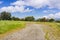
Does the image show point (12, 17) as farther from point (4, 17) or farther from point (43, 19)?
point (43, 19)

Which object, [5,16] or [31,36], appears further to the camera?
[5,16]

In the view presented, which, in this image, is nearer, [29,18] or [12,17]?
[12,17]

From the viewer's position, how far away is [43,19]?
392 ft

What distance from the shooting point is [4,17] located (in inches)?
4306

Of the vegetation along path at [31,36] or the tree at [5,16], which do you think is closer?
the vegetation along path at [31,36]

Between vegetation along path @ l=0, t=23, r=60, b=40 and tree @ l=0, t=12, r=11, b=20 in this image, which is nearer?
vegetation along path @ l=0, t=23, r=60, b=40

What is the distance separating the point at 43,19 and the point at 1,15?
29.5m

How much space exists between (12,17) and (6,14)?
4607mm

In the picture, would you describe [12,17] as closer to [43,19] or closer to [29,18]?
[29,18]

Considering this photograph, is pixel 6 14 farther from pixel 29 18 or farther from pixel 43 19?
pixel 43 19

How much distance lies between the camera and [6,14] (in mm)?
110188

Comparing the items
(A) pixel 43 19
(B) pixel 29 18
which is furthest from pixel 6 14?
(A) pixel 43 19

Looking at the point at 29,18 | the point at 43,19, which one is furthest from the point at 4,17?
the point at 43,19

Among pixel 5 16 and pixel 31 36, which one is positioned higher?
pixel 5 16
